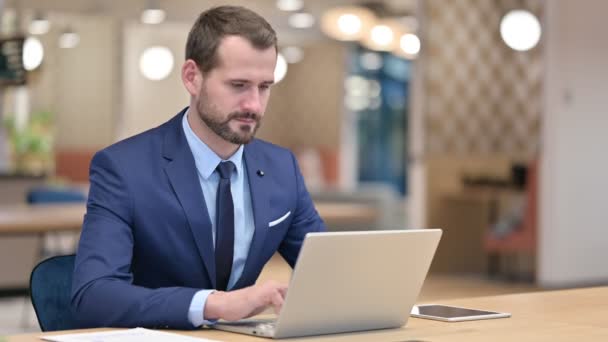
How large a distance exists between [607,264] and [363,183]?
412 inches

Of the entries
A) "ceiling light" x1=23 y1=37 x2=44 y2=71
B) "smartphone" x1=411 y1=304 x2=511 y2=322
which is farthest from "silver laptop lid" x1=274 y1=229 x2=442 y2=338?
"ceiling light" x1=23 y1=37 x2=44 y2=71

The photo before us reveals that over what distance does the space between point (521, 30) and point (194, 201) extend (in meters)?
7.65

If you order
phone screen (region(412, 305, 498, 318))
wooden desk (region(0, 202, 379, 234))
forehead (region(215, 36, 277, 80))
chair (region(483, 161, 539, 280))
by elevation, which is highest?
forehead (region(215, 36, 277, 80))

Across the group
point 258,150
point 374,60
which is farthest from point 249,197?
point 374,60

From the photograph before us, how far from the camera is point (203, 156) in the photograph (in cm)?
250

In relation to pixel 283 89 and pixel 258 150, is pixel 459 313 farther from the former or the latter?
pixel 283 89

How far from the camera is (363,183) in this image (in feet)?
65.4

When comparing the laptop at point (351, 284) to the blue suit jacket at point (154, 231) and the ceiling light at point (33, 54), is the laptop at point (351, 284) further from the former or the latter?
the ceiling light at point (33, 54)

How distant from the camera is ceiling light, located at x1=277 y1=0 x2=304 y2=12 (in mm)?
15241

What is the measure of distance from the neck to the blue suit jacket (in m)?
0.05

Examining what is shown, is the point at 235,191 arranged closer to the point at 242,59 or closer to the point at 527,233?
the point at 242,59

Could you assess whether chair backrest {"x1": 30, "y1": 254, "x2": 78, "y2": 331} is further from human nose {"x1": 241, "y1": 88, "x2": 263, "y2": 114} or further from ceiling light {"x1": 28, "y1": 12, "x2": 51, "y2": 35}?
ceiling light {"x1": 28, "y1": 12, "x2": 51, "y2": 35}

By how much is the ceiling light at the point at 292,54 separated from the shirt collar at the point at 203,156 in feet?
54.5

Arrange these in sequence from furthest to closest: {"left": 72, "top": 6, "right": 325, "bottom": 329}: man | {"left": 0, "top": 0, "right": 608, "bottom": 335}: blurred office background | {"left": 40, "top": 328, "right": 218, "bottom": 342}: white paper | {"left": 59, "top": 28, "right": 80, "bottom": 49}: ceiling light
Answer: {"left": 59, "top": 28, "right": 80, "bottom": 49}: ceiling light, {"left": 0, "top": 0, "right": 608, "bottom": 335}: blurred office background, {"left": 72, "top": 6, "right": 325, "bottom": 329}: man, {"left": 40, "top": 328, "right": 218, "bottom": 342}: white paper
